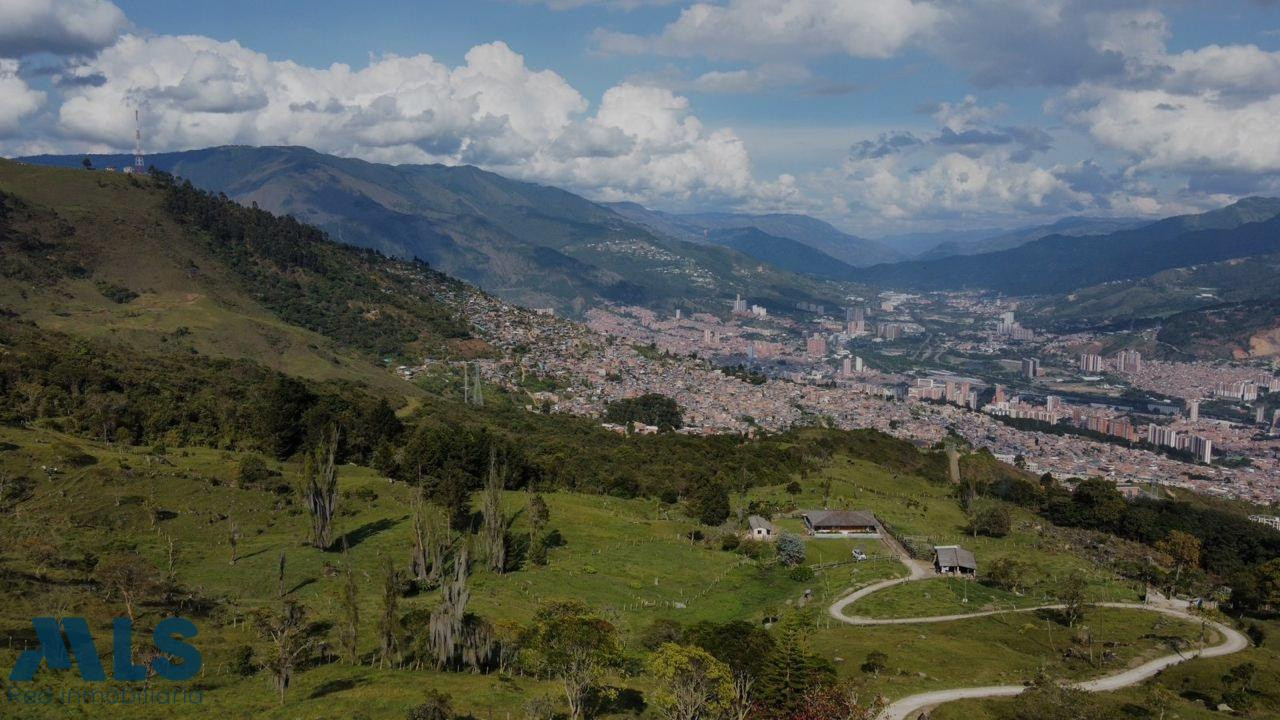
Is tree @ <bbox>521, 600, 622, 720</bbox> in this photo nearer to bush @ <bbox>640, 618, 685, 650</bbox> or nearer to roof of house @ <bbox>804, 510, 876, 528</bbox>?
bush @ <bbox>640, 618, 685, 650</bbox>

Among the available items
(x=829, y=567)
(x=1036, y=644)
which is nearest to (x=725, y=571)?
(x=829, y=567)

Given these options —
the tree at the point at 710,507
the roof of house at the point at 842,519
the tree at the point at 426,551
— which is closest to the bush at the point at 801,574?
the roof of house at the point at 842,519

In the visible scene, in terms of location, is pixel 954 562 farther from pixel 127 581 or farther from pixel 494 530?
pixel 127 581

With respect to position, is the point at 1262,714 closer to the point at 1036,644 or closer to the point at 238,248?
the point at 1036,644

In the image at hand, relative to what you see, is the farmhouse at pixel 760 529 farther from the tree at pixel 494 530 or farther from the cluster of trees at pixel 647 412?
the cluster of trees at pixel 647 412

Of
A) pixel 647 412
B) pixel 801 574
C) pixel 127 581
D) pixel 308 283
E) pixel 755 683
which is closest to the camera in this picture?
pixel 755 683

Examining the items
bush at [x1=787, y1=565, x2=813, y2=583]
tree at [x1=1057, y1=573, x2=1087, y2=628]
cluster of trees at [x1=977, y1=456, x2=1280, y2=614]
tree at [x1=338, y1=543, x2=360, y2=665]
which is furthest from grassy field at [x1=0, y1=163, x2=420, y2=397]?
tree at [x1=1057, y1=573, x2=1087, y2=628]

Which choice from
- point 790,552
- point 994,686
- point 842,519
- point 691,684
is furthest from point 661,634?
point 842,519
